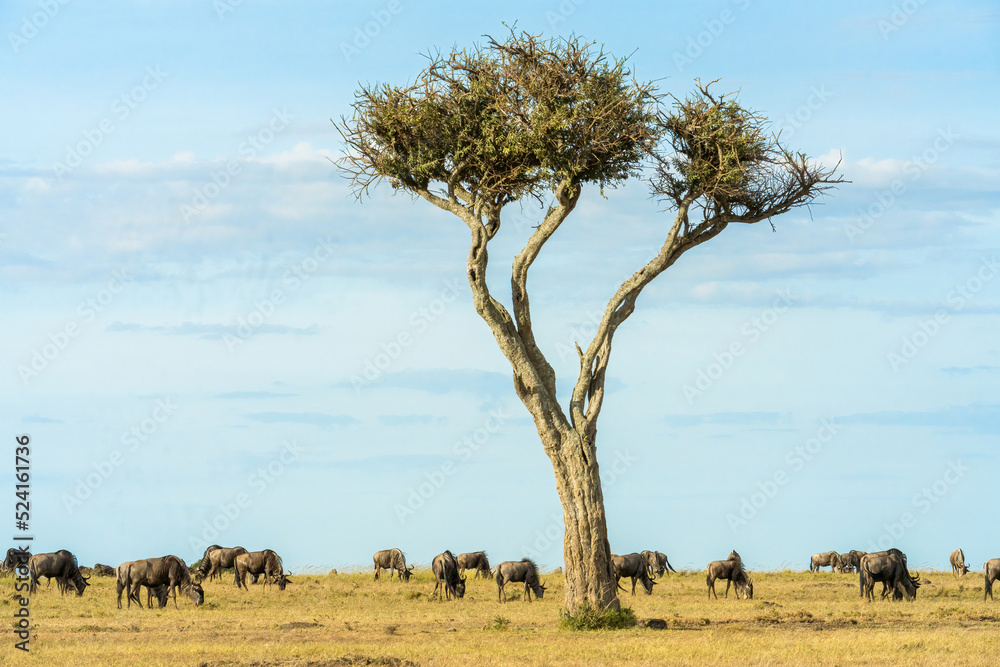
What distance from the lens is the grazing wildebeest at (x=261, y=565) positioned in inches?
1610

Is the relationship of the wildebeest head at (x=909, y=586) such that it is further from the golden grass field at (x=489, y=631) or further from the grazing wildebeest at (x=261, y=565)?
the grazing wildebeest at (x=261, y=565)

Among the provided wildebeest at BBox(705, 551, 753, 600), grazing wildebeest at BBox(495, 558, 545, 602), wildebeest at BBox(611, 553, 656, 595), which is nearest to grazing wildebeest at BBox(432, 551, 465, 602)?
grazing wildebeest at BBox(495, 558, 545, 602)

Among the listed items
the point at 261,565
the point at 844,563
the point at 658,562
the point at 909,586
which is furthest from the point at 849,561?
the point at 261,565

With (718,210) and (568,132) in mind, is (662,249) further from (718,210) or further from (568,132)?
(568,132)

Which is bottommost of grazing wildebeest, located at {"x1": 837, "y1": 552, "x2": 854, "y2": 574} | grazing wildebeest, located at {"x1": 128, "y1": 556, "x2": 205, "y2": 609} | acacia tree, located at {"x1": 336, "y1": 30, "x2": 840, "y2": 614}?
grazing wildebeest, located at {"x1": 837, "y1": 552, "x2": 854, "y2": 574}

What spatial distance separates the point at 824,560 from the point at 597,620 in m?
40.4

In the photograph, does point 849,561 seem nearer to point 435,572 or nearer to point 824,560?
point 824,560

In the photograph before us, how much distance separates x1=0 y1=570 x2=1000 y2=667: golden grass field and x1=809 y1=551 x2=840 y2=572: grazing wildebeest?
19.5m

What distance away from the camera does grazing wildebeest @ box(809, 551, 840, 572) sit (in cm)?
5862

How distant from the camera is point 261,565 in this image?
135 feet

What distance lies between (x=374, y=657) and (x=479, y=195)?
37.7 ft

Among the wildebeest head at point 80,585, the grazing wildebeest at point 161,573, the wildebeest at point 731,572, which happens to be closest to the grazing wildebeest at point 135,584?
the grazing wildebeest at point 161,573

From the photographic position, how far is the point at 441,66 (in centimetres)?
2527

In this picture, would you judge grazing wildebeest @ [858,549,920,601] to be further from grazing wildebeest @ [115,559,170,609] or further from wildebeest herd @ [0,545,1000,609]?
grazing wildebeest @ [115,559,170,609]
